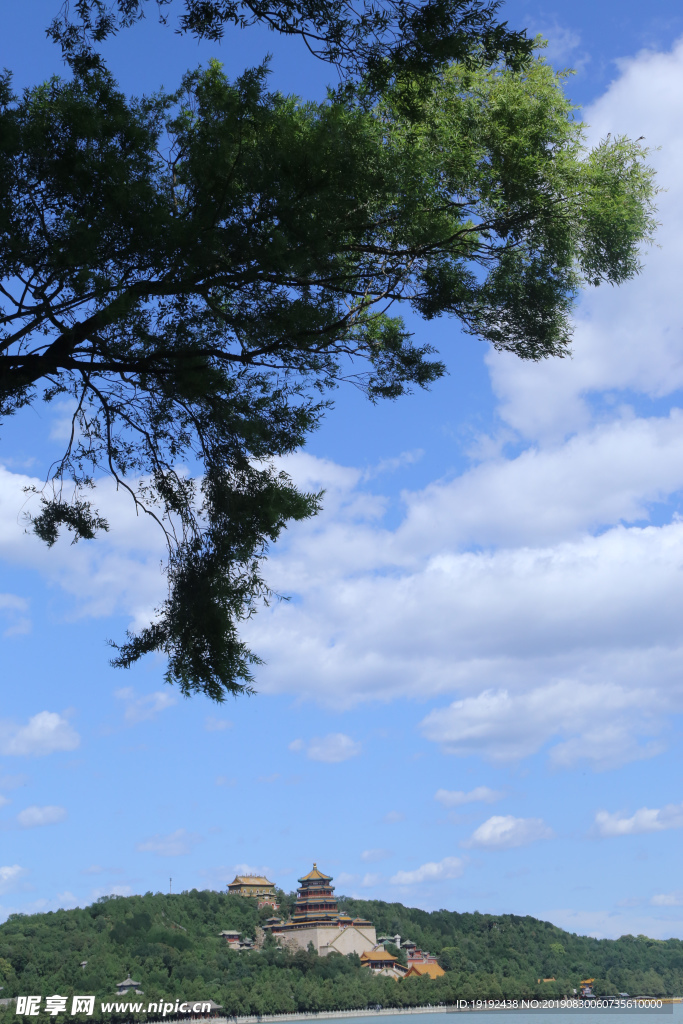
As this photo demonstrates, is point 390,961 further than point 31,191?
Yes

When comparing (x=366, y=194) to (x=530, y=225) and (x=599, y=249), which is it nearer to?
(x=530, y=225)

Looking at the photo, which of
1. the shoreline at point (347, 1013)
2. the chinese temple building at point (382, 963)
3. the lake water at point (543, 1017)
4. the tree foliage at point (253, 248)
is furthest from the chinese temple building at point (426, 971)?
the tree foliage at point (253, 248)

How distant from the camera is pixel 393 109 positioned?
3799 millimetres

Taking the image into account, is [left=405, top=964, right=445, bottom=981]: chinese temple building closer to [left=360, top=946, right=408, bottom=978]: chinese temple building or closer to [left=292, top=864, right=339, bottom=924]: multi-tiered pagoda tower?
[left=360, top=946, right=408, bottom=978]: chinese temple building

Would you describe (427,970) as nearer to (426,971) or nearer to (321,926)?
(426,971)

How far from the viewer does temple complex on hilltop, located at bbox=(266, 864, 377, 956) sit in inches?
1273

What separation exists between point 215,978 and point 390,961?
6400 millimetres

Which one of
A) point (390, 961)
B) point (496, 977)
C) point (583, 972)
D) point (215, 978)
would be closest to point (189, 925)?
point (215, 978)

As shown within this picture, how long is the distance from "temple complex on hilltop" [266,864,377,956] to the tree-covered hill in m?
0.57

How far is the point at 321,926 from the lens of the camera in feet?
107

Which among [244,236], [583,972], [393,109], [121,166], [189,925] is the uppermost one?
[393,109]

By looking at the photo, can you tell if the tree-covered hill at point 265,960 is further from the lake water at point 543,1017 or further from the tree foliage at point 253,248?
the tree foliage at point 253,248

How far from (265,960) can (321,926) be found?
7.49 ft

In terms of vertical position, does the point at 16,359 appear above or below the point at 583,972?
above
